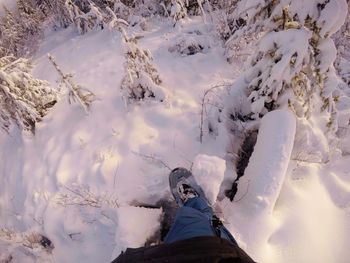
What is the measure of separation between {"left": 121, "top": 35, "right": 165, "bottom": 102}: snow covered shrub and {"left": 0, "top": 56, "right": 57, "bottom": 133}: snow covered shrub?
1324mm

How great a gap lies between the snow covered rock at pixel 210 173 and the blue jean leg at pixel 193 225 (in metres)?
0.28

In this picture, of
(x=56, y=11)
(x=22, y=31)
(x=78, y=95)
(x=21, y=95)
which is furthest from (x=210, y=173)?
(x=22, y=31)

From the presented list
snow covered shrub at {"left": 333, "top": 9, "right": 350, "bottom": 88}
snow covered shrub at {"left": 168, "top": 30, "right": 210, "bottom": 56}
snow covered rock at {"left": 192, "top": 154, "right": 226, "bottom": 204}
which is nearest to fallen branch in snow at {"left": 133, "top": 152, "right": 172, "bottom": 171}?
snow covered rock at {"left": 192, "top": 154, "right": 226, "bottom": 204}

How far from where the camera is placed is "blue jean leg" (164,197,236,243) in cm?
230

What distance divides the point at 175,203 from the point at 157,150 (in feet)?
2.12

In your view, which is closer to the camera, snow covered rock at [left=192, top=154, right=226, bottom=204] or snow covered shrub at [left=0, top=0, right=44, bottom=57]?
snow covered rock at [left=192, top=154, right=226, bottom=204]

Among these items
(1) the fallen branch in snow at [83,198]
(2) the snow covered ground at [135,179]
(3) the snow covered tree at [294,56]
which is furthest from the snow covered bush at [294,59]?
(1) the fallen branch in snow at [83,198]

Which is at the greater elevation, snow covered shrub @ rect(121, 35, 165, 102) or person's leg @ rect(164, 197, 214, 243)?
snow covered shrub @ rect(121, 35, 165, 102)

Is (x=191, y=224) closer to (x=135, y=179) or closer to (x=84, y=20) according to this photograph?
(x=135, y=179)

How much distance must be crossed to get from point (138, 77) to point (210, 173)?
5.44ft

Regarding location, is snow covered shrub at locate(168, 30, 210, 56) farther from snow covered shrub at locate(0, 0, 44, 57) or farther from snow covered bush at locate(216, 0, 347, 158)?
snow covered shrub at locate(0, 0, 44, 57)

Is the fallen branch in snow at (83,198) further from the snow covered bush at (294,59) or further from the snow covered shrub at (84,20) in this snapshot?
the snow covered shrub at (84,20)

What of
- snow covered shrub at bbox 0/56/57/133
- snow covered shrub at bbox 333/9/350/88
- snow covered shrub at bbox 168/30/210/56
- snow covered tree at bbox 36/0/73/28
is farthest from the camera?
snow covered tree at bbox 36/0/73/28

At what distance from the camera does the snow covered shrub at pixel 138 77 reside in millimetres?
3885
